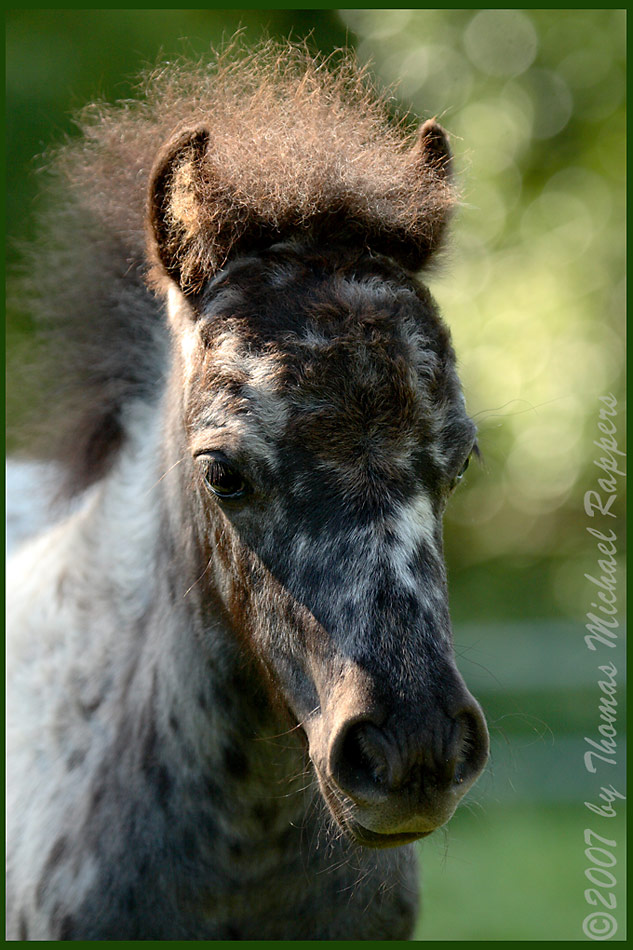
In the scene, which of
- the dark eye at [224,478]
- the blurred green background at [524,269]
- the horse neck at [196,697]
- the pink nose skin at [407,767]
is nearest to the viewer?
the pink nose skin at [407,767]

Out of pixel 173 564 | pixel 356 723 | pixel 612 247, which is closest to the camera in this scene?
pixel 356 723

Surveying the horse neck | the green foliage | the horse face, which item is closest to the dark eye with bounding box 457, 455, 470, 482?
the horse face

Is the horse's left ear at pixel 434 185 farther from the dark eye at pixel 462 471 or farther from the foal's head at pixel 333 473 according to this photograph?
the dark eye at pixel 462 471

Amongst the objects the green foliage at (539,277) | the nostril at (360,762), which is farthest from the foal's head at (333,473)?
the green foliage at (539,277)

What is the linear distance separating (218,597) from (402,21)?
46.9 feet

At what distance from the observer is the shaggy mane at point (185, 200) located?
264 cm

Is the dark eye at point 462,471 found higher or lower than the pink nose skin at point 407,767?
higher

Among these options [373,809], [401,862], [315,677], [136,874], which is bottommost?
[401,862]

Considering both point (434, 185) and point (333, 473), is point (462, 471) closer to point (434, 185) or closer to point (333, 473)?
point (333, 473)

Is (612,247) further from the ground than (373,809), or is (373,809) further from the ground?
(612,247)

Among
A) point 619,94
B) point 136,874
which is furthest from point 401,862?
point 619,94

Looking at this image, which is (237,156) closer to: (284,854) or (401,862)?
(284,854)

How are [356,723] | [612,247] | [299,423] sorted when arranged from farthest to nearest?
[612,247], [299,423], [356,723]

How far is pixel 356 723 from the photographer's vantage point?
1958 mm
